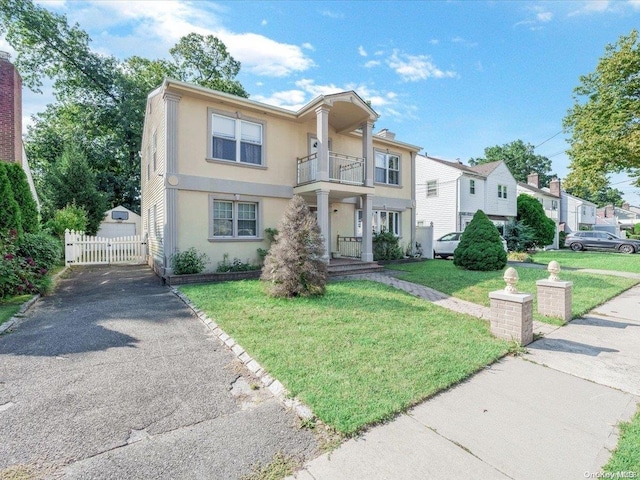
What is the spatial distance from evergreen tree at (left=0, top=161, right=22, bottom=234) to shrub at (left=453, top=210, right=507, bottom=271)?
1406 centimetres

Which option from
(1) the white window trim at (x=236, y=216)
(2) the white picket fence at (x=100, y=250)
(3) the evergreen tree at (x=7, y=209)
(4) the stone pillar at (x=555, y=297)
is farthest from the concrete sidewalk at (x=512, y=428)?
(2) the white picket fence at (x=100, y=250)

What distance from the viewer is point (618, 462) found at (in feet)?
7.70

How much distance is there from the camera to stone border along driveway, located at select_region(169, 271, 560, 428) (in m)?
3.24

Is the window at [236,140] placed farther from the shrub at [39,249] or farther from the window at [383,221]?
the window at [383,221]

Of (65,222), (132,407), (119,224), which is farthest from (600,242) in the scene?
(119,224)

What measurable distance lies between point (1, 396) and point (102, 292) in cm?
560

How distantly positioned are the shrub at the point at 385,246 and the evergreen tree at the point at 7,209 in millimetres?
12018

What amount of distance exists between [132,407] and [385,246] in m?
12.1

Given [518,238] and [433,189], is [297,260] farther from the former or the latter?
[433,189]

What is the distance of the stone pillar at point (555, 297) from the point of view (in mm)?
5957

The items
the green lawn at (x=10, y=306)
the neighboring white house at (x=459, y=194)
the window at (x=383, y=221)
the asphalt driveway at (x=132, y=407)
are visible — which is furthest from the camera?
the neighboring white house at (x=459, y=194)

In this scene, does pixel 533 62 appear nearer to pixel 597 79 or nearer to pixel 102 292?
pixel 597 79

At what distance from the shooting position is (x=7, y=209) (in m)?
7.96

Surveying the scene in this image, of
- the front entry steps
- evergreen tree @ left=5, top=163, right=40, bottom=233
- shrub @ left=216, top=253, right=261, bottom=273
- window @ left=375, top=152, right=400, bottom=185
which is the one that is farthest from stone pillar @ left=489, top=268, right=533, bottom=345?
evergreen tree @ left=5, top=163, right=40, bottom=233
